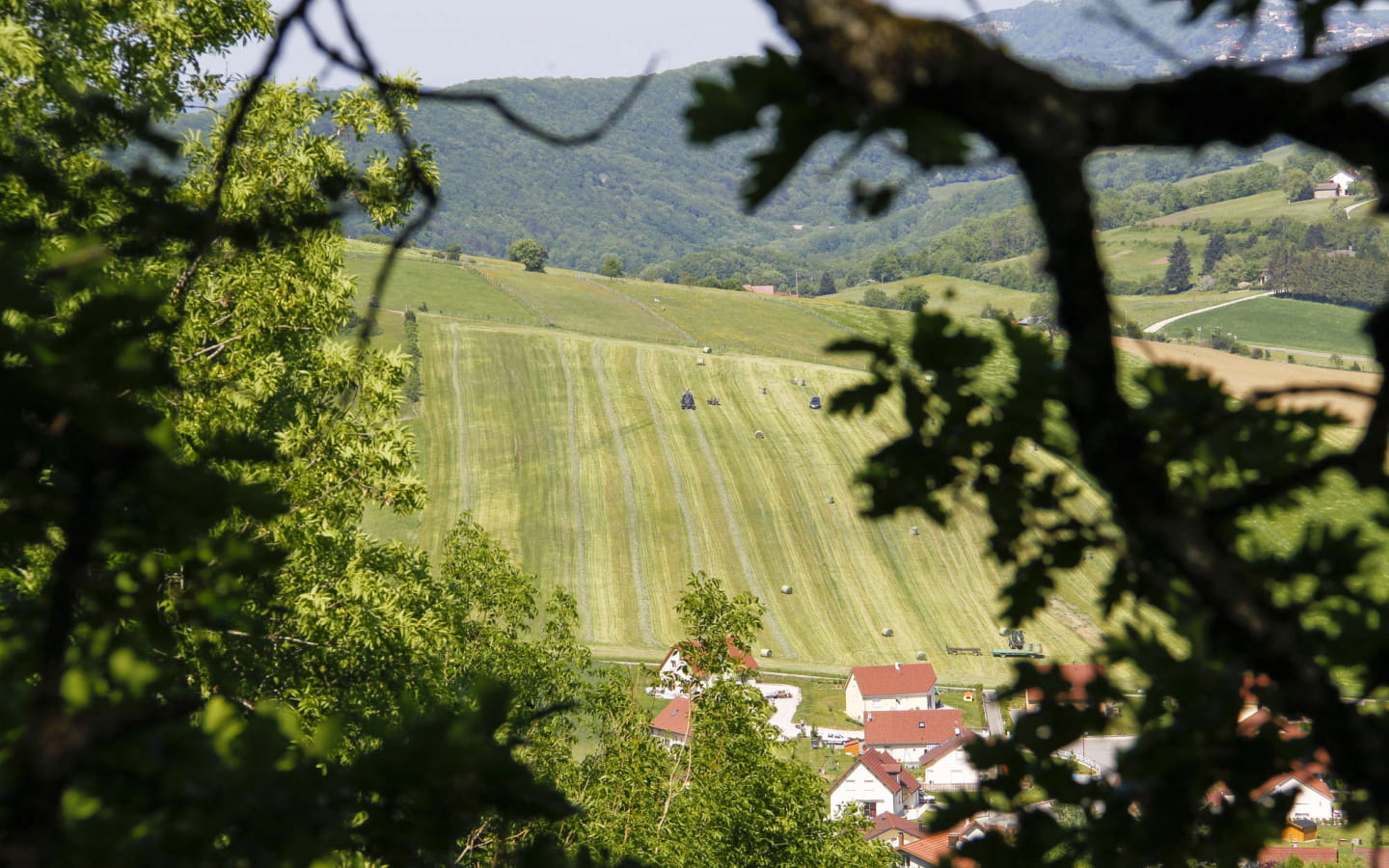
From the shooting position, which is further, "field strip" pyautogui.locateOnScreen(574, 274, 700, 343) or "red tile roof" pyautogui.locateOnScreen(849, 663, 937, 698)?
"field strip" pyautogui.locateOnScreen(574, 274, 700, 343)

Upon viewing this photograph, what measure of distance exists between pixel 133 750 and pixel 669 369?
94.3 meters

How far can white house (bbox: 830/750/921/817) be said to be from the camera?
197 ft

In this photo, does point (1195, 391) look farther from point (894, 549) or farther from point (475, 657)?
point (894, 549)

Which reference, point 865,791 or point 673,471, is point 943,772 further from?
point 673,471

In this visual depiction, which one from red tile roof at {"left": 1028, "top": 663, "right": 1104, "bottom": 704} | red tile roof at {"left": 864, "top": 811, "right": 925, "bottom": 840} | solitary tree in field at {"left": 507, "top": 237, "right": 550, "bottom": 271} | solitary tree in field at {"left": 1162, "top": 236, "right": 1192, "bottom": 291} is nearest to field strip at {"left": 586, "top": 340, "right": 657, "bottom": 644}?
red tile roof at {"left": 864, "top": 811, "right": 925, "bottom": 840}

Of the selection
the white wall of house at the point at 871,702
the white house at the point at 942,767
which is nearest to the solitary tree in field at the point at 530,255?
the white wall of house at the point at 871,702

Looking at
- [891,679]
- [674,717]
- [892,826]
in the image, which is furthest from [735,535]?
[892,826]

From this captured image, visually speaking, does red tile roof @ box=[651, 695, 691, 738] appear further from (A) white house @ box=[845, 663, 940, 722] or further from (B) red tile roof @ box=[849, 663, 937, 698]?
(B) red tile roof @ box=[849, 663, 937, 698]

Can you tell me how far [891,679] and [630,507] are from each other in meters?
22.3

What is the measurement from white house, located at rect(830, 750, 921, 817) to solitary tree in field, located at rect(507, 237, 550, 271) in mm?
104665

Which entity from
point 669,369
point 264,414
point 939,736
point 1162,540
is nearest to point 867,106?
point 1162,540

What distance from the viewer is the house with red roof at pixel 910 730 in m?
63.3

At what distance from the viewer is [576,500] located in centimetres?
7394

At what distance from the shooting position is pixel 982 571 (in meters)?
68.2
